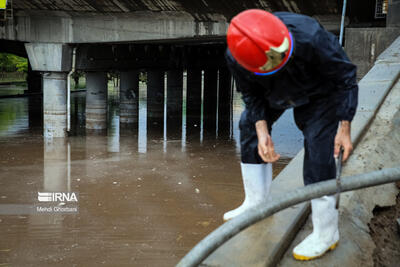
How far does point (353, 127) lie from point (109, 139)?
15.3 m

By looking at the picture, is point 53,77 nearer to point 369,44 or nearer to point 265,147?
point 369,44

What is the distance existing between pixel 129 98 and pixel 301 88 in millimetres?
22482

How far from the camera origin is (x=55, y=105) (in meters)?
20.2

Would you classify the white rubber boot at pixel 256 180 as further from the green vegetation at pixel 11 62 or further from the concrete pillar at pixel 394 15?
the green vegetation at pixel 11 62

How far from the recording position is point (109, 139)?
1970 centimetres

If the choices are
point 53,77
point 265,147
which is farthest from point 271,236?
point 53,77

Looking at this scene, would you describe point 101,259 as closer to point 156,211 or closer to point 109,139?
point 156,211

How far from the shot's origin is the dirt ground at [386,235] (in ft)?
11.4

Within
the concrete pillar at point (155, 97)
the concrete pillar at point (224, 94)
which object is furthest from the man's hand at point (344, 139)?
the concrete pillar at point (224, 94)

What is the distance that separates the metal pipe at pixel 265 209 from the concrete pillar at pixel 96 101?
20.3 meters

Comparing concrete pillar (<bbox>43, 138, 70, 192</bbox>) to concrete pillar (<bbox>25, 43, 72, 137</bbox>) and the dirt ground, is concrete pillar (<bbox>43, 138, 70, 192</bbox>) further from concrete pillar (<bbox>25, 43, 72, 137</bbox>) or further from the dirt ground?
the dirt ground

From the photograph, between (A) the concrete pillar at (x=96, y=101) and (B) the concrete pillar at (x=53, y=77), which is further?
(A) the concrete pillar at (x=96, y=101)

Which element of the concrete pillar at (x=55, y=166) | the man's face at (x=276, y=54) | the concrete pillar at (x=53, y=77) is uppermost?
the man's face at (x=276, y=54)

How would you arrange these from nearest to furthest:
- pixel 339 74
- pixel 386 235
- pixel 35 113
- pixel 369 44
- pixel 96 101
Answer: pixel 339 74
pixel 386 235
pixel 369 44
pixel 96 101
pixel 35 113
